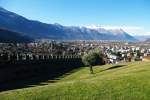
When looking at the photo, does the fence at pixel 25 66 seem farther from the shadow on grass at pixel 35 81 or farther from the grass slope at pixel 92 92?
the grass slope at pixel 92 92

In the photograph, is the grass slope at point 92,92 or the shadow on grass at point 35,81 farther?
the shadow on grass at point 35,81

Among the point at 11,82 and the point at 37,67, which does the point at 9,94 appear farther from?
the point at 37,67

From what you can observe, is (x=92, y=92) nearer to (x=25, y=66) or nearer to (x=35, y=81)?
(x=35, y=81)

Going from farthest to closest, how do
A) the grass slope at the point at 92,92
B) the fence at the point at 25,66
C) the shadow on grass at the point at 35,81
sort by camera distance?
the fence at the point at 25,66 < the shadow on grass at the point at 35,81 < the grass slope at the point at 92,92

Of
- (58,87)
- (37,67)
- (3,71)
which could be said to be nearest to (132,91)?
(58,87)

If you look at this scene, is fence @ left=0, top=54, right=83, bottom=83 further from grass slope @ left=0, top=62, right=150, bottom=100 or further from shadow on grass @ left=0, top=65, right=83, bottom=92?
grass slope @ left=0, top=62, right=150, bottom=100

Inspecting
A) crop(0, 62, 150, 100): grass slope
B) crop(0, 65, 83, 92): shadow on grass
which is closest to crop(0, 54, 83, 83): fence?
crop(0, 65, 83, 92): shadow on grass

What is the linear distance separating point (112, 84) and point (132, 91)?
9.01 feet

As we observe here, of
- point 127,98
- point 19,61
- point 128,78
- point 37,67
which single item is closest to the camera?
point 127,98


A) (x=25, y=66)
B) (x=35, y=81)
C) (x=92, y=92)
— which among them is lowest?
(x=35, y=81)

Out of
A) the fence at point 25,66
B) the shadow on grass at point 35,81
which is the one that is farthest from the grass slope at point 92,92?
the fence at point 25,66

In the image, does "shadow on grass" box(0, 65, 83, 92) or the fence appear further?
the fence

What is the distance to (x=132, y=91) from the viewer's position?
36812 mm

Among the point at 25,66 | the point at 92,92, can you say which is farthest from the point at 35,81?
the point at 92,92
